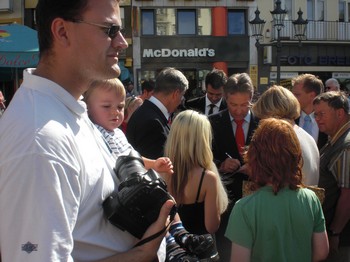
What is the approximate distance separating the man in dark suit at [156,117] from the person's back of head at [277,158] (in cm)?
150

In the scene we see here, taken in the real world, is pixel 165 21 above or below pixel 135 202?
above

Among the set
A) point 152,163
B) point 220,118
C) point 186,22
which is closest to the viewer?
point 152,163

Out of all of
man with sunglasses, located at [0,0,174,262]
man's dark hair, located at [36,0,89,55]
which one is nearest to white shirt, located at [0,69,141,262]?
man with sunglasses, located at [0,0,174,262]

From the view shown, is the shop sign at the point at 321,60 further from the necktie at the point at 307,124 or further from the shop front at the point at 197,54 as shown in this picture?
the necktie at the point at 307,124

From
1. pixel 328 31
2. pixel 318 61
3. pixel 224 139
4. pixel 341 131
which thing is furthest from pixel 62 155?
pixel 328 31

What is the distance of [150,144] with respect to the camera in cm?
419

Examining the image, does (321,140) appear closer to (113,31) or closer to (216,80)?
(216,80)

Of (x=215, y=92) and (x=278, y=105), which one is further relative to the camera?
(x=215, y=92)

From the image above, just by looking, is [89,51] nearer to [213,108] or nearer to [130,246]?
[130,246]

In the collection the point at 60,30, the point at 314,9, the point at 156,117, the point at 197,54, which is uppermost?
the point at 314,9

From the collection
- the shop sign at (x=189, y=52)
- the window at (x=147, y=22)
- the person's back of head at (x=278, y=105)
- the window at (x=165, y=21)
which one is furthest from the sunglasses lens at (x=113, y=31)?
the window at (x=165, y=21)

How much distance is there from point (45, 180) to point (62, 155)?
0.29 ft

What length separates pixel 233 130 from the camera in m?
4.59

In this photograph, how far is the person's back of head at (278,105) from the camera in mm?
3914
